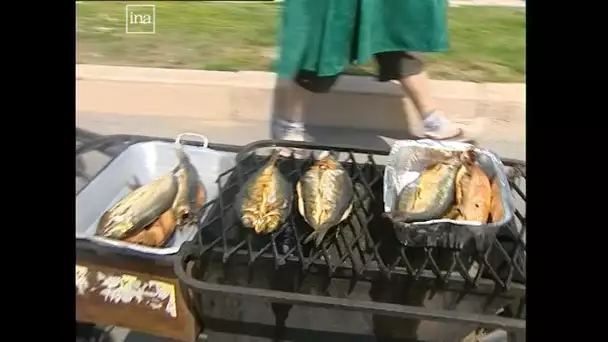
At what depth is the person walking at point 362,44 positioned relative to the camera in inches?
26.3

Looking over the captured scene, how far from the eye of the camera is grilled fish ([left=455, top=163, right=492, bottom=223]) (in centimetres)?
67

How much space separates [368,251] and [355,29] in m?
0.17

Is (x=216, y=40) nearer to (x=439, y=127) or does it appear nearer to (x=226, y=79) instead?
(x=226, y=79)

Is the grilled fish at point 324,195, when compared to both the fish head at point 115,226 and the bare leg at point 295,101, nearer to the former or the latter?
the bare leg at point 295,101

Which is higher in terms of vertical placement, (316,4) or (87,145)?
(316,4)

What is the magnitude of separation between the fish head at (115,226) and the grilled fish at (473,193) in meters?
0.27

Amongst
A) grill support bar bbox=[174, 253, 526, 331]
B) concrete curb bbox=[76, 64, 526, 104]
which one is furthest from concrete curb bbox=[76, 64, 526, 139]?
grill support bar bbox=[174, 253, 526, 331]

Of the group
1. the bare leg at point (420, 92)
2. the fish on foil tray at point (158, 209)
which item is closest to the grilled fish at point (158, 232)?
the fish on foil tray at point (158, 209)

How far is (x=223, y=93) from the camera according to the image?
2.38ft

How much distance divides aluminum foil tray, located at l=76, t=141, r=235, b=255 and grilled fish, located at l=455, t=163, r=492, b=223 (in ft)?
0.66
